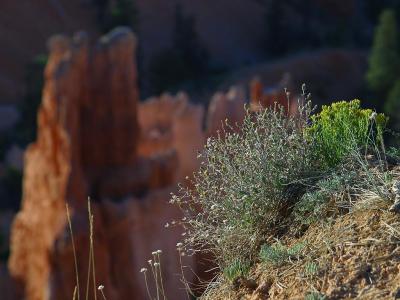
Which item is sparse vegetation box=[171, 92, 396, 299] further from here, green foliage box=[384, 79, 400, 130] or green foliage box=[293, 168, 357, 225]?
green foliage box=[384, 79, 400, 130]

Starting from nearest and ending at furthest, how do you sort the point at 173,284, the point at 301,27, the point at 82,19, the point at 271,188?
1. the point at 271,188
2. the point at 173,284
3. the point at 82,19
4. the point at 301,27

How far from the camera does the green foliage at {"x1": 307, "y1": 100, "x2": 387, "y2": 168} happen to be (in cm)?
341

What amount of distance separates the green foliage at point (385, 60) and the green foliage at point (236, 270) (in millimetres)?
23627

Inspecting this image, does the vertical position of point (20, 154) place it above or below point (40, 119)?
above

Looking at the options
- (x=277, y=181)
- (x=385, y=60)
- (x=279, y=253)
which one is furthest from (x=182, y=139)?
(x=385, y=60)

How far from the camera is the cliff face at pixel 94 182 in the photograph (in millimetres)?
12648

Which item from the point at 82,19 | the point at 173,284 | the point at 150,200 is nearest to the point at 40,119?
the point at 150,200

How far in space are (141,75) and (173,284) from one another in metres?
20.5

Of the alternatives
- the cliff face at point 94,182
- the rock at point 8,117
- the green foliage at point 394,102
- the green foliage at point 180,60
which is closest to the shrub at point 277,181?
the cliff face at point 94,182

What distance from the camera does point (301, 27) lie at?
39312 millimetres

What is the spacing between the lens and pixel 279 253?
311 cm

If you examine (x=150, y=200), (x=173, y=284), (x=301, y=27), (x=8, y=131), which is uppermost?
(x=301, y=27)

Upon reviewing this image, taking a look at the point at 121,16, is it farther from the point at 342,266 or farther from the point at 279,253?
the point at 342,266

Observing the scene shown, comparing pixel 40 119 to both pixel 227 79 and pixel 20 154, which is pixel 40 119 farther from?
pixel 227 79
